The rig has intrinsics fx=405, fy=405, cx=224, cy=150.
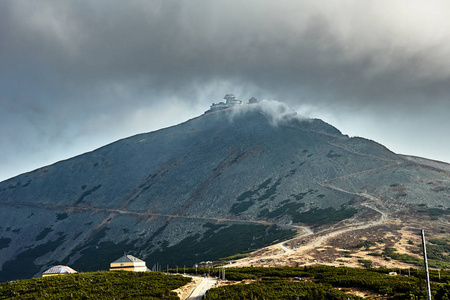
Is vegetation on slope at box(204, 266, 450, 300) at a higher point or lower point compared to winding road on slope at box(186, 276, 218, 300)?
higher

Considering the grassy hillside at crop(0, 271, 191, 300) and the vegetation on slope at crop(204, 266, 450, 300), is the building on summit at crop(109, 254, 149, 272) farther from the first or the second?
the vegetation on slope at crop(204, 266, 450, 300)

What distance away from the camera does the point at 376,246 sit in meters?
90.3

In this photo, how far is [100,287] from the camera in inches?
2132

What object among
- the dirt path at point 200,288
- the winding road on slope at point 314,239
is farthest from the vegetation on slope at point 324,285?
the winding road on slope at point 314,239

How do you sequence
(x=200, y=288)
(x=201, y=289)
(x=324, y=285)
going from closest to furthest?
(x=324, y=285) < (x=201, y=289) < (x=200, y=288)

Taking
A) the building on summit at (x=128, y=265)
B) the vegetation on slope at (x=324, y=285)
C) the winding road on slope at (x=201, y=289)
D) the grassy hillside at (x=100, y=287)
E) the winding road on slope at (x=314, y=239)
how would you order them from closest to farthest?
the vegetation on slope at (x=324, y=285), the winding road on slope at (x=201, y=289), the grassy hillside at (x=100, y=287), the building on summit at (x=128, y=265), the winding road on slope at (x=314, y=239)

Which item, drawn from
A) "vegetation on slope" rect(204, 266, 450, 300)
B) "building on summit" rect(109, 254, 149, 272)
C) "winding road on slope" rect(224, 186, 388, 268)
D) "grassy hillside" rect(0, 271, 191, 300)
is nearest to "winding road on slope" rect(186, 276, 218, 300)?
"vegetation on slope" rect(204, 266, 450, 300)

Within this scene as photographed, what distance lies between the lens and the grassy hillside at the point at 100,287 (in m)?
50.1

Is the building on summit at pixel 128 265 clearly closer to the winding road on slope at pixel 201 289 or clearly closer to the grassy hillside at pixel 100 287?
the grassy hillside at pixel 100 287

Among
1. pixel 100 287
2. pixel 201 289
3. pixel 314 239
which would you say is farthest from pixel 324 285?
pixel 314 239

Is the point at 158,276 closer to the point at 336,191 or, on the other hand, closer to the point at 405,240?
the point at 405,240

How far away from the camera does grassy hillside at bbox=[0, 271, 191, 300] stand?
50094mm

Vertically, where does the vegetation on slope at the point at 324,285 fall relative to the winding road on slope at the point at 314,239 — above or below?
below

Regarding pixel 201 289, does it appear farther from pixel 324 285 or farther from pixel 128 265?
pixel 128 265
